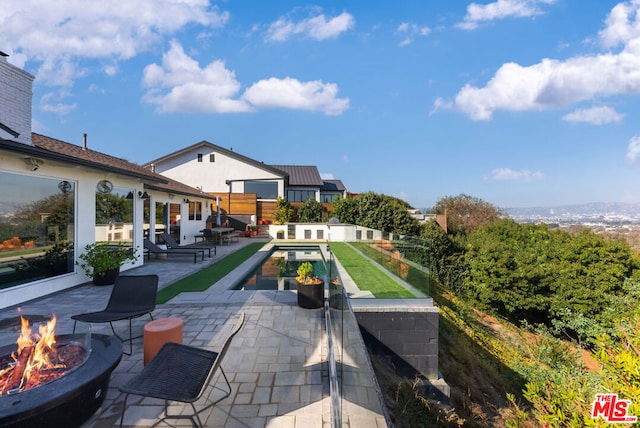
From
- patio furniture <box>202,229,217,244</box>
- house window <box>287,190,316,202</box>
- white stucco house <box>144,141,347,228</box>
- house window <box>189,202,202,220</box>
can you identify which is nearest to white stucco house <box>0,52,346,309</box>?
house window <box>189,202,202,220</box>

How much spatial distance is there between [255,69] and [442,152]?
2208 cm

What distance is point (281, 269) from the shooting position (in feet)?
35.5

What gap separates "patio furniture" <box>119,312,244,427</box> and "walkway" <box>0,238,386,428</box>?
239mm

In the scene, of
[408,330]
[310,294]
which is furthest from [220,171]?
[408,330]

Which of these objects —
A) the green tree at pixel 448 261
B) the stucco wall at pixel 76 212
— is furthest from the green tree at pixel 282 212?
the stucco wall at pixel 76 212

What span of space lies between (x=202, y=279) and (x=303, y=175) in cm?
2494

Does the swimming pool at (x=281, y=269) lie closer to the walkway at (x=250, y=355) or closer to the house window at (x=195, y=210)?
the walkway at (x=250, y=355)

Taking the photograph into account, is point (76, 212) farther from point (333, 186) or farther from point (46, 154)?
point (333, 186)

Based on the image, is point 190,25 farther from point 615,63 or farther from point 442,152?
point 442,152

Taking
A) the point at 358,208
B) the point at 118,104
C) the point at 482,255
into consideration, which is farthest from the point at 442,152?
the point at 118,104

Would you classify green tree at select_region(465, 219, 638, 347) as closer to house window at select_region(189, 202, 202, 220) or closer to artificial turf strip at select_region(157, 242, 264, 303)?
artificial turf strip at select_region(157, 242, 264, 303)

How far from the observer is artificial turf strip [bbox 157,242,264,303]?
671 centimetres

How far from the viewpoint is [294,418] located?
2.63 metres

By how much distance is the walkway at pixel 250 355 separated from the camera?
2.62m
